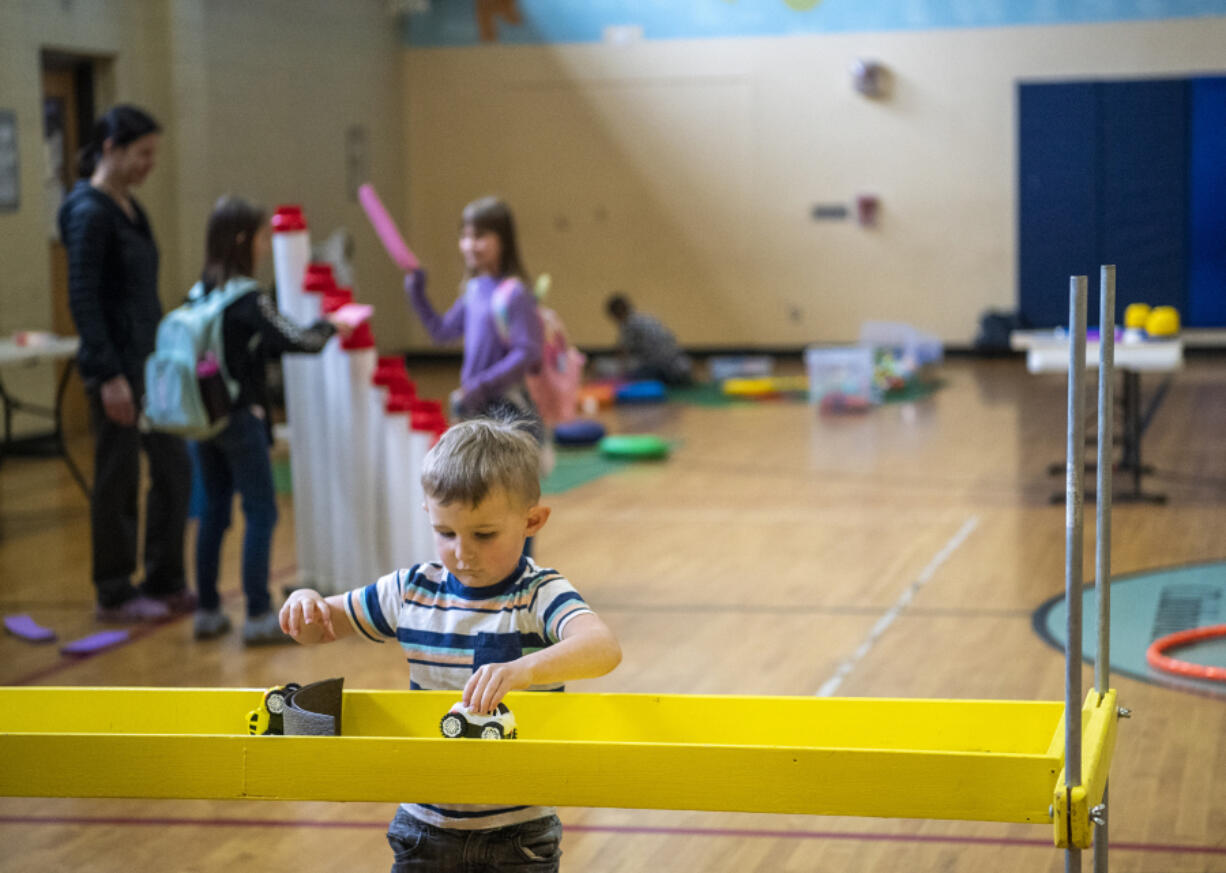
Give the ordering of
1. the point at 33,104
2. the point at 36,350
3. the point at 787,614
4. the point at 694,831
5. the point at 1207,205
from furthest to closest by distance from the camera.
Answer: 1. the point at 1207,205
2. the point at 33,104
3. the point at 36,350
4. the point at 787,614
5. the point at 694,831

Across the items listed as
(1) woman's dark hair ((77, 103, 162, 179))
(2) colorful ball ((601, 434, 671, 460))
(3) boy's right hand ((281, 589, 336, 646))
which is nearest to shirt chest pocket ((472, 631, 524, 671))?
(3) boy's right hand ((281, 589, 336, 646))

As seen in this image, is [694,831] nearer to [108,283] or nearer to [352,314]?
[352,314]

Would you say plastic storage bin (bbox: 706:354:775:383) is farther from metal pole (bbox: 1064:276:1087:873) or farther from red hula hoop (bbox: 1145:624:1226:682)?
metal pole (bbox: 1064:276:1087:873)

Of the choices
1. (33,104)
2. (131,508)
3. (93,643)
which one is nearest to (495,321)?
(131,508)

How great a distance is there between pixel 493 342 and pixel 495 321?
0.24 feet

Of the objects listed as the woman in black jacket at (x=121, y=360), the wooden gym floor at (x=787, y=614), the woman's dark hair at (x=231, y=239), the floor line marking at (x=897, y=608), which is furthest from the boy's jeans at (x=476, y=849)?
the woman in black jacket at (x=121, y=360)

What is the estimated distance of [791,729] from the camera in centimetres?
207

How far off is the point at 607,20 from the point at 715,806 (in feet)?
44.1

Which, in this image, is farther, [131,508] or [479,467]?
[131,508]

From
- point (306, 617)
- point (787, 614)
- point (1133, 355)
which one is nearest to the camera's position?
point (306, 617)

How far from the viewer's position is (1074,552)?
5.73 feet

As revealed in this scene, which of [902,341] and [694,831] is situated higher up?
[902,341]

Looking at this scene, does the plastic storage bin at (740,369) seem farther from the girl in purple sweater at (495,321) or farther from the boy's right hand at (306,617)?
the boy's right hand at (306,617)

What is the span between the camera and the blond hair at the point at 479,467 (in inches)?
77.1
